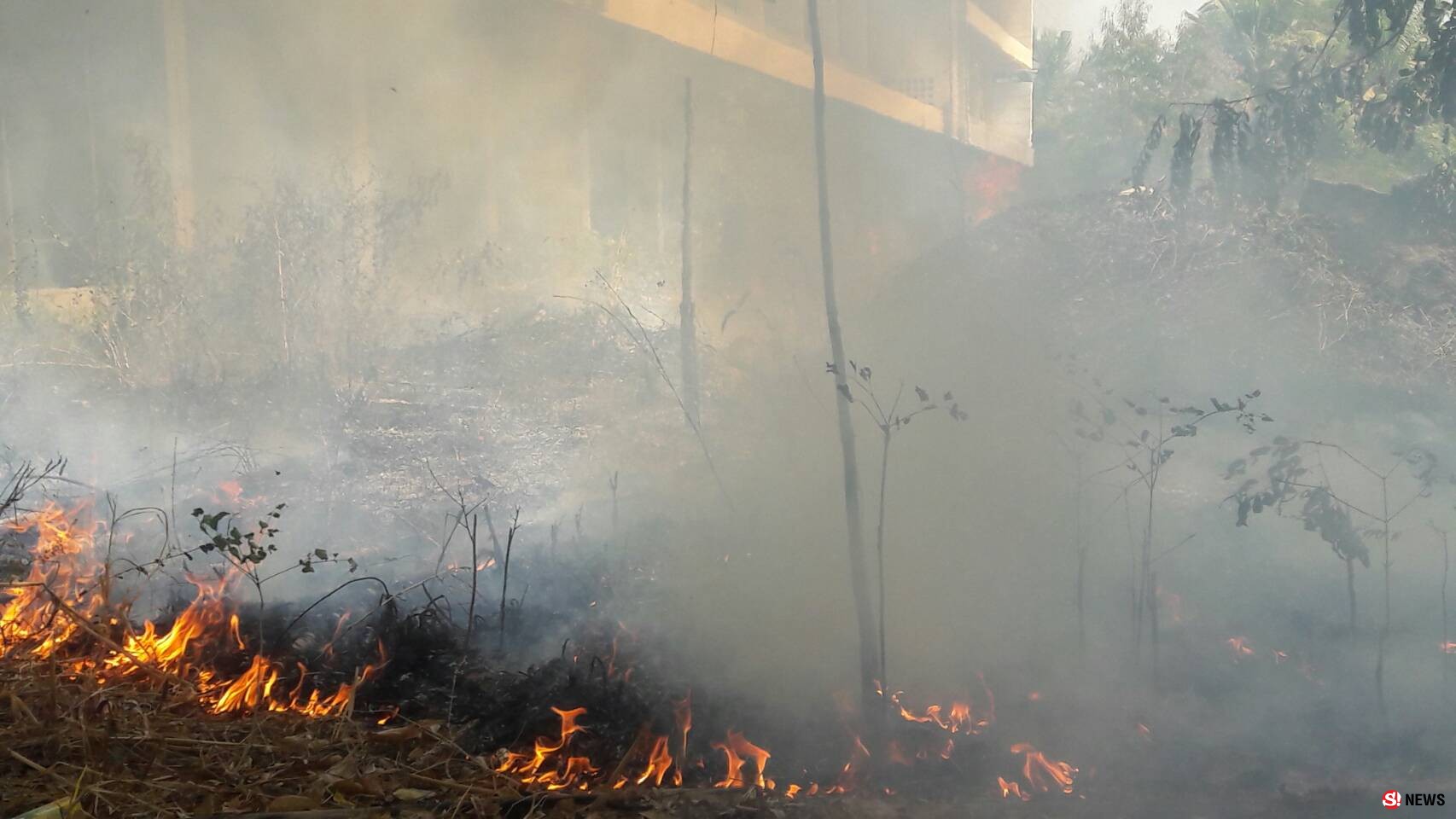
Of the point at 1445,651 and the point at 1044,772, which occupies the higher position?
the point at 1445,651

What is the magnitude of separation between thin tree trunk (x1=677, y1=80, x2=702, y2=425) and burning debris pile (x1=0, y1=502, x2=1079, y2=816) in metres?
4.16

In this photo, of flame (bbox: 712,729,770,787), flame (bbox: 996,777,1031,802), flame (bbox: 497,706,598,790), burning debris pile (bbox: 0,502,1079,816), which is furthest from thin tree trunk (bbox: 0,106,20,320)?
flame (bbox: 996,777,1031,802)

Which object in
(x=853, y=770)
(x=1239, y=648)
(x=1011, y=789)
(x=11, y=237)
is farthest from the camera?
(x=11, y=237)

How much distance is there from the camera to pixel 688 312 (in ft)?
29.7

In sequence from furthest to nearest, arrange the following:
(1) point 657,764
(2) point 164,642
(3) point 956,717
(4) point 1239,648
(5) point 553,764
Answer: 1. (4) point 1239,648
2. (3) point 956,717
3. (2) point 164,642
4. (1) point 657,764
5. (5) point 553,764

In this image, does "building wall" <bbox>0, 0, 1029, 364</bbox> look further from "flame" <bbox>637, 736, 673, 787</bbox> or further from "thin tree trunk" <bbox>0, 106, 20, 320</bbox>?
"flame" <bbox>637, 736, 673, 787</bbox>

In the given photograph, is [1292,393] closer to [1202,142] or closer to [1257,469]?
[1257,469]

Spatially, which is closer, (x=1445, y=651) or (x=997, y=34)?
(x=1445, y=651)

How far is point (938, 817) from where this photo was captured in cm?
370

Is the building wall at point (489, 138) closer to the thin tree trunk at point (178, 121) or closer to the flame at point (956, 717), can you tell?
the thin tree trunk at point (178, 121)

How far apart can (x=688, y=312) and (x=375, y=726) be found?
19.0ft

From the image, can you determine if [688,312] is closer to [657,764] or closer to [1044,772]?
[657,764]

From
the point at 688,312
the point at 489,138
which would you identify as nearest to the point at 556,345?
the point at 688,312

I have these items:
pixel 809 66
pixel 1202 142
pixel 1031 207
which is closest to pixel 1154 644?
pixel 809 66
